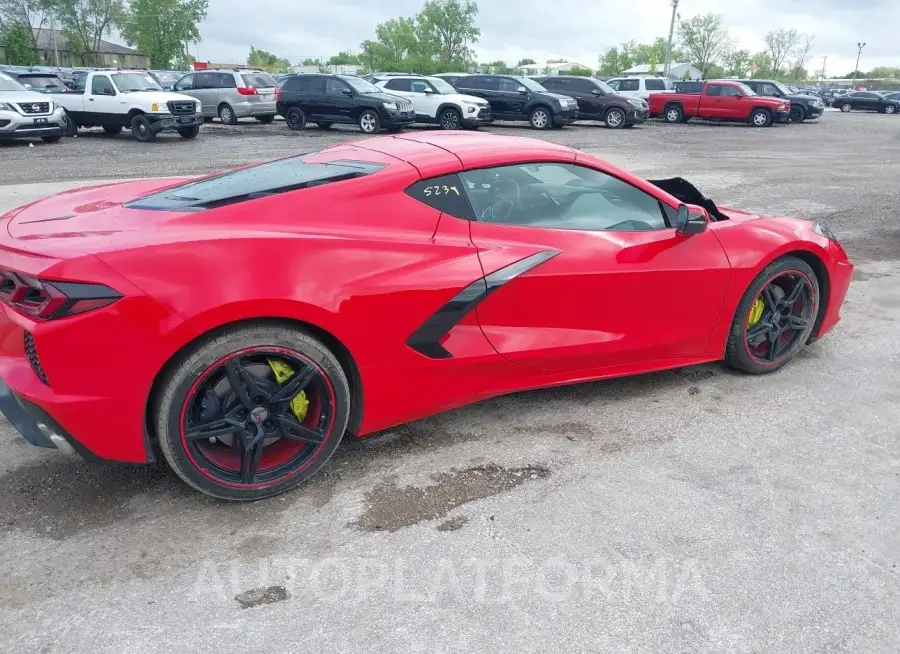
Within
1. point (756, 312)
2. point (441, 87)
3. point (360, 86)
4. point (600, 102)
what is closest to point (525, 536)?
point (756, 312)

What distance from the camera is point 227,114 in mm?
21562

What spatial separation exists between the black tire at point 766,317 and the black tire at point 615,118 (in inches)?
779

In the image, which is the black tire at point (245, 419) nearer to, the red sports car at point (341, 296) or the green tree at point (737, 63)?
the red sports car at point (341, 296)

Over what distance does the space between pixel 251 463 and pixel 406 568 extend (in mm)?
767

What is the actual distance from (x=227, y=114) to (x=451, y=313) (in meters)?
20.7

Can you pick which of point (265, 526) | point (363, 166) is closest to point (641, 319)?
point (363, 166)

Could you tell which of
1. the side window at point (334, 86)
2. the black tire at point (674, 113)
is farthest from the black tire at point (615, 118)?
the side window at point (334, 86)

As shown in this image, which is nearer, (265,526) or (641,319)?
(265,526)

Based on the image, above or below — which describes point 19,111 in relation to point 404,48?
below

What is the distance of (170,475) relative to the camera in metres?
3.07

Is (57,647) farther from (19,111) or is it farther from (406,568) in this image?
(19,111)

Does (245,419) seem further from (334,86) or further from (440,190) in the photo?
(334,86)

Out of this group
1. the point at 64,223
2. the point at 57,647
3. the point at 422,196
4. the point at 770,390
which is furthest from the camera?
the point at 770,390

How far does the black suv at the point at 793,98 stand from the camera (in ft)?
89.4
